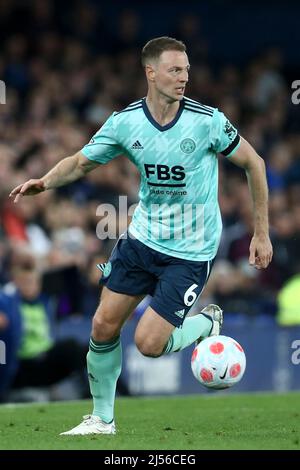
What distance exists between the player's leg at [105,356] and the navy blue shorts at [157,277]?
90 millimetres

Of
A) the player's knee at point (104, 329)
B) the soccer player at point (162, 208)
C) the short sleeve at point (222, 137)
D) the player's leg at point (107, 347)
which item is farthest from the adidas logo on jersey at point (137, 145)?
the player's knee at point (104, 329)

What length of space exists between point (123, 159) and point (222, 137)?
784 cm

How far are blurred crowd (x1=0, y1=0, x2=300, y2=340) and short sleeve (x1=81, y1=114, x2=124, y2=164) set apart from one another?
4318 millimetres

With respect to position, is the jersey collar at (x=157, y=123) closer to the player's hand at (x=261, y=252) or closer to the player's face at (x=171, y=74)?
the player's face at (x=171, y=74)

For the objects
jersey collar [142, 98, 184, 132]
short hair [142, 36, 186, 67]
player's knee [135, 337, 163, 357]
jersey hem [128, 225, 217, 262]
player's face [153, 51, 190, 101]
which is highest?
short hair [142, 36, 186, 67]

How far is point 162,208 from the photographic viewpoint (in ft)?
25.8

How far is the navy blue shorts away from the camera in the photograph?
25.5ft

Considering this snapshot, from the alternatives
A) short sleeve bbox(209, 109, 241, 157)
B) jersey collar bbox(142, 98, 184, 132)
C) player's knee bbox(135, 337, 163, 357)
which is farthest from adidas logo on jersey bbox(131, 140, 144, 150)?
player's knee bbox(135, 337, 163, 357)

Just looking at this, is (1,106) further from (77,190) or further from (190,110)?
(190,110)

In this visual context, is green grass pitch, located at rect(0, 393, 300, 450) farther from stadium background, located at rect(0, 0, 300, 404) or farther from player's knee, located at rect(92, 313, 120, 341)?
stadium background, located at rect(0, 0, 300, 404)

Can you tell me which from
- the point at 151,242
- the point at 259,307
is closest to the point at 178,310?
the point at 151,242

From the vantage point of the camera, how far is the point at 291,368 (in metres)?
12.9

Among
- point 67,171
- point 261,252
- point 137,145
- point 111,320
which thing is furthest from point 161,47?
point 111,320

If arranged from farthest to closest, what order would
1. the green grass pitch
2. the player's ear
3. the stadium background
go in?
the stadium background, the player's ear, the green grass pitch
